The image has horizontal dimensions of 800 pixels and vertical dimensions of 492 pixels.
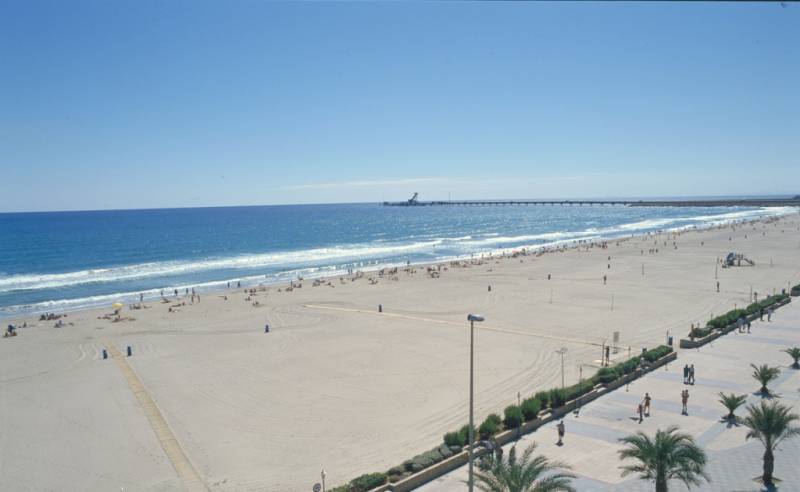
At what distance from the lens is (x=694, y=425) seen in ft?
54.1

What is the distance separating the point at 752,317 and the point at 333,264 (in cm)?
4518

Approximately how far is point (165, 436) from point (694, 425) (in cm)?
1585

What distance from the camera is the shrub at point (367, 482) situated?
13.2m

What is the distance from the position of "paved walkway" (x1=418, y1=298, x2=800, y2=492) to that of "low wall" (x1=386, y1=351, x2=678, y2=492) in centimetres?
20

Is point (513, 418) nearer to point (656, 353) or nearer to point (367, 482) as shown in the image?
point (367, 482)

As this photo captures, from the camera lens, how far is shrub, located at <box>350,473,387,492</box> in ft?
43.4

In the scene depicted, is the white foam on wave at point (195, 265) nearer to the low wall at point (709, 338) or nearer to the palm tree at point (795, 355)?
the low wall at point (709, 338)

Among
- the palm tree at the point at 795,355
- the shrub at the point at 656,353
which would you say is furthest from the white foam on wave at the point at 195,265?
the palm tree at the point at 795,355

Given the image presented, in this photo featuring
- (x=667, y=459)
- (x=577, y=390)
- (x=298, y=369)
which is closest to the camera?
(x=667, y=459)

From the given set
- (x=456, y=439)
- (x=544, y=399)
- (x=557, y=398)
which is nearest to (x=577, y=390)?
(x=557, y=398)

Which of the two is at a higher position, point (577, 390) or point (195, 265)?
point (577, 390)

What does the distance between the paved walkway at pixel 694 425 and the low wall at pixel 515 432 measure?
0.65 ft

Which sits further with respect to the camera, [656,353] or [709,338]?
[709,338]

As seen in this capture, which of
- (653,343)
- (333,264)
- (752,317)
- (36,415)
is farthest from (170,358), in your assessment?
(333,264)
